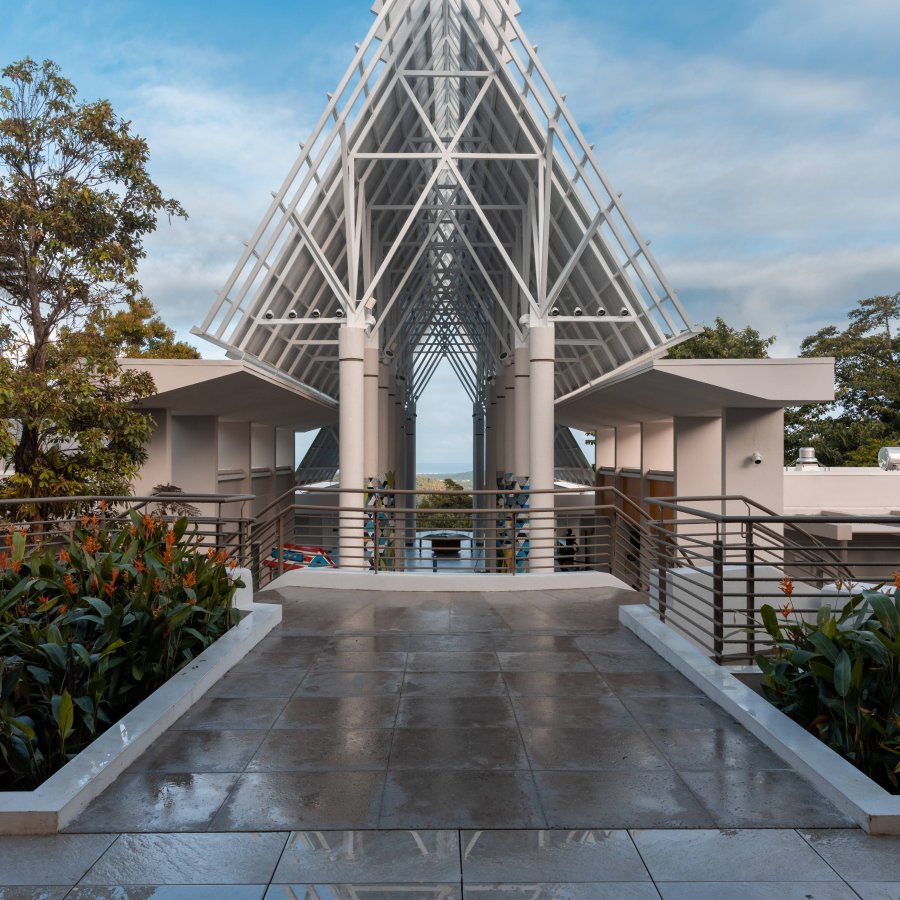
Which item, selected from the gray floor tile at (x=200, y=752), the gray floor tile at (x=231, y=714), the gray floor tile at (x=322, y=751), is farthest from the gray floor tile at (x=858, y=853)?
the gray floor tile at (x=231, y=714)

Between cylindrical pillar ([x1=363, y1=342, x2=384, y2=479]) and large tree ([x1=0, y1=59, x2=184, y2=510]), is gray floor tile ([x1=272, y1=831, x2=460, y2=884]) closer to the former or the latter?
large tree ([x1=0, y1=59, x2=184, y2=510])

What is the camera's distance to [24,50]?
1243cm

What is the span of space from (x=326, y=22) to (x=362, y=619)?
964 cm

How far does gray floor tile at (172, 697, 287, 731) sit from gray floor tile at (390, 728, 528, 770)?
33.1 inches

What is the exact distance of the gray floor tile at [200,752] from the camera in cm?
426

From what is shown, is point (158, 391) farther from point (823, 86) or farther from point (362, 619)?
point (823, 86)

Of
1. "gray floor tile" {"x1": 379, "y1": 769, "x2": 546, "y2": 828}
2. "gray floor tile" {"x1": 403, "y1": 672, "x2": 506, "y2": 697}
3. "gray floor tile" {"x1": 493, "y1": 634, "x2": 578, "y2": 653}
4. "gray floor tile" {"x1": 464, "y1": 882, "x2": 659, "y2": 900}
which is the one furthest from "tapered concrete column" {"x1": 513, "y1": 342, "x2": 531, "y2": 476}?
"gray floor tile" {"x1": 464, "y1": 882, "x2": 659, "y2": 900}

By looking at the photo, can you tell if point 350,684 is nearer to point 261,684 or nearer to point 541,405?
point 261,684

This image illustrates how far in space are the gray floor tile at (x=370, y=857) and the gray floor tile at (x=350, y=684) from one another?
2.07 m

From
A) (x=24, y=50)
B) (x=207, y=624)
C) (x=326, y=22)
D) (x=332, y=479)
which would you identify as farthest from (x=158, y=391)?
(x=332, y=479)

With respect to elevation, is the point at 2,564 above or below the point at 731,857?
above

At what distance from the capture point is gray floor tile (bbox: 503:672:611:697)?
18.3ft

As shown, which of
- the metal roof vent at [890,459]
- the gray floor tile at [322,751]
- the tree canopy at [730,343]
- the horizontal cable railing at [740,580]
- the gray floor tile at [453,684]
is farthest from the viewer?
the tree canopy at [730,343]

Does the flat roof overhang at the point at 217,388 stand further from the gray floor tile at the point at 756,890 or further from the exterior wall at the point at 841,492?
the gray floor tile at the point at 756,890
